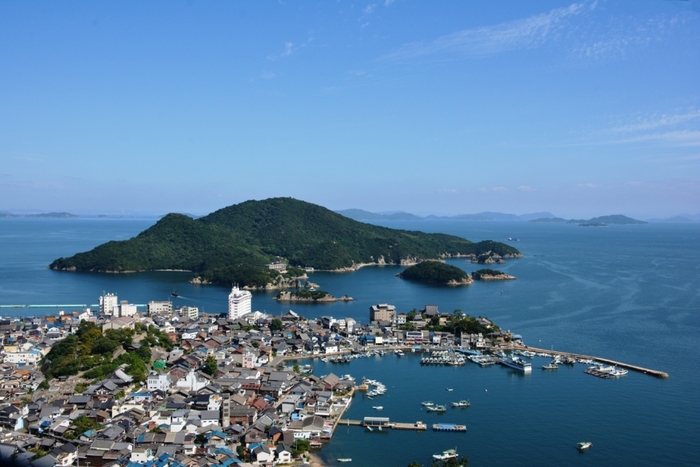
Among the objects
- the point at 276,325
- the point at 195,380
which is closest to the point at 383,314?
the point at 276,325

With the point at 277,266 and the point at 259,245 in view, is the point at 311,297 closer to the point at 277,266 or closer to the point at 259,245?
the point at 277,266

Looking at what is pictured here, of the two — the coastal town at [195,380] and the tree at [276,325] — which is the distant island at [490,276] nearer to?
the coastal town at [195,380]

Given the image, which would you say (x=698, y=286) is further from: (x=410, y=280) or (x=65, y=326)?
(x=65, y=326)

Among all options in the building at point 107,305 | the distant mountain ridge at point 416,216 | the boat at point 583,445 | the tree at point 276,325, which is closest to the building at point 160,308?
the building at point 107,305

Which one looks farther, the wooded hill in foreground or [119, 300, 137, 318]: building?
the wooded hill in foreground

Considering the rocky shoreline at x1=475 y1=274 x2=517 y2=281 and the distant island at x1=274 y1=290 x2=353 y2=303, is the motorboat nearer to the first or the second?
the distant island at x1=274 y1=290 x2=353 y2=303

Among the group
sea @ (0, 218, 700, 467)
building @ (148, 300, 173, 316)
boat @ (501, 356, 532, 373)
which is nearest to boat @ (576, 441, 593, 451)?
sea @ (0, 218, 700, 467)
